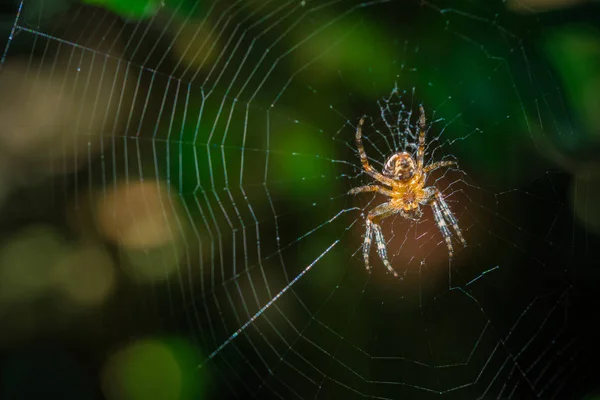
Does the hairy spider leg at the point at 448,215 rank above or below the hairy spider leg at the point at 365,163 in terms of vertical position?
below

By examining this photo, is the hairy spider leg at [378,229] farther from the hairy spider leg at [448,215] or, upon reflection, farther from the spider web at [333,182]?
the hairy spider leg at [448,215]

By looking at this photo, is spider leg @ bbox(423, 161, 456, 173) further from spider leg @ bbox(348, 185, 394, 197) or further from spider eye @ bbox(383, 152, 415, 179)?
spider leg @ bbox(348, 185, 394, 197)

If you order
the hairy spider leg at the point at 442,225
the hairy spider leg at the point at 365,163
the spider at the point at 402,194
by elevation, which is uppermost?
the hairy spider leg at the point at 365,163

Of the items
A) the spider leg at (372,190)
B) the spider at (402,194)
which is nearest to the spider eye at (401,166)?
the spider at (402,194)

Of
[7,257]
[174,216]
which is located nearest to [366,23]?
[174,216]

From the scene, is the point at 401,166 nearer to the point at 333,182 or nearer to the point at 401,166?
the point at 401,166

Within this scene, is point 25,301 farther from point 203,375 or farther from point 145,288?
point 203,375

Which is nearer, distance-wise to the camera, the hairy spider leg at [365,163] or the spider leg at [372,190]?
the hairy spider leg at [365,163]

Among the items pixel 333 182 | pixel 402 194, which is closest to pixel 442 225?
pixel 402 194

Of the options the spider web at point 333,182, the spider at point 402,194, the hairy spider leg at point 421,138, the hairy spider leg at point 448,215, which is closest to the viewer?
the spider web at point 333,182
